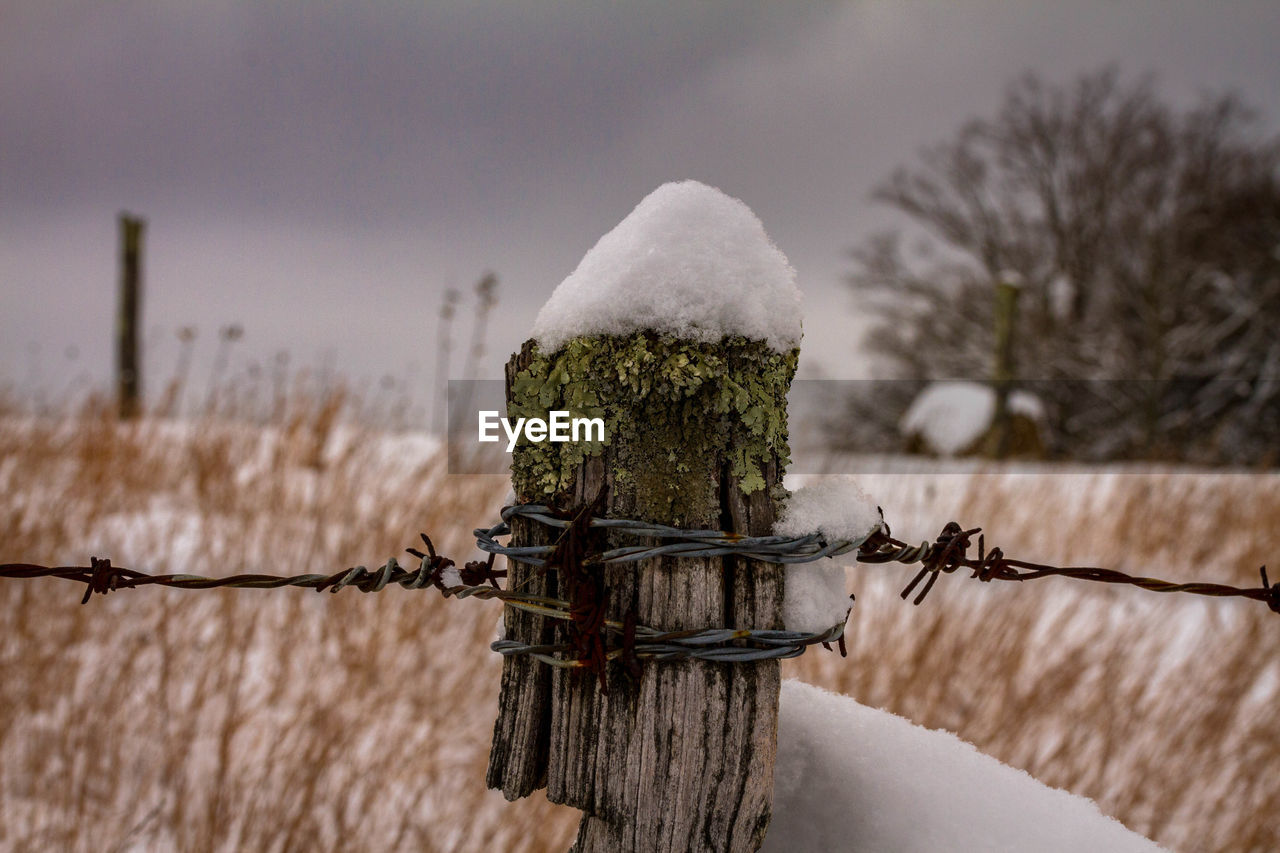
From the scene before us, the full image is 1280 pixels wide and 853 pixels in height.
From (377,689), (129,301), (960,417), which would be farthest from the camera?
(960,417)

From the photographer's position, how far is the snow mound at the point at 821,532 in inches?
36.4

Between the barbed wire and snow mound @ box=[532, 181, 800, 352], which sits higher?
snow mound @ box=[532, 181, 800, 352]

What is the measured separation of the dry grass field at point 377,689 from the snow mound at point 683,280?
209 cm

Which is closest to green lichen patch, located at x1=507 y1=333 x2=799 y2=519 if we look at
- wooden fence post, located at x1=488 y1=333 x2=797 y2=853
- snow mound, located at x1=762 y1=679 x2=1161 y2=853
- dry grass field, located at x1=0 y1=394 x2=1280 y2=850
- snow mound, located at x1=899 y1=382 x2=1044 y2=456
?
wooden fence post, located at x1=488 y1=333 x2=797 y2=853

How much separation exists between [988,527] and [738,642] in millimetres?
4122

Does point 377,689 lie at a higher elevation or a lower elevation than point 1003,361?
lower

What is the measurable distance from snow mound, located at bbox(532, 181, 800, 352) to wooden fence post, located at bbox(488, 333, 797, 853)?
0.02 m

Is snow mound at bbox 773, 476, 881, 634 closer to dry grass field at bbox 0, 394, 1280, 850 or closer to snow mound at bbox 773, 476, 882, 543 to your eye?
snow mound at bbox 773, 476, 882, 543

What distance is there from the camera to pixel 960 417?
1087 cm

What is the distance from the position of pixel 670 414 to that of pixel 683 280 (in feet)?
0.48

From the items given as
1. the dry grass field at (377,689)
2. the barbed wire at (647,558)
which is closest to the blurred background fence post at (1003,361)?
the dry grass field at (377,689)

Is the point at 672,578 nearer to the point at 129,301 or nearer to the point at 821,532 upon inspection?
the point at 821,532

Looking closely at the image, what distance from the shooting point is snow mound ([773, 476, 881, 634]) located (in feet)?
3.03

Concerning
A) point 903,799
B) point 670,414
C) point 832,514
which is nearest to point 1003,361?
point 903,799
